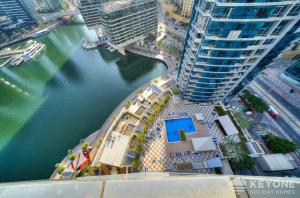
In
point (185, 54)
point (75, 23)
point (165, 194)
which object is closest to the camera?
point (165, 194)

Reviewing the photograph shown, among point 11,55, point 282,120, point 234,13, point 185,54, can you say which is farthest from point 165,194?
point 11,55

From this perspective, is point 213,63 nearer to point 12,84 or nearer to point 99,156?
point 99,156

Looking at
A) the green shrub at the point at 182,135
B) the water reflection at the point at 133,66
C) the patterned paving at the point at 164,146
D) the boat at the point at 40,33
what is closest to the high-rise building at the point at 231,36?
the patterned paving at the point at 164,146

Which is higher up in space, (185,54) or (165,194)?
(185,54)

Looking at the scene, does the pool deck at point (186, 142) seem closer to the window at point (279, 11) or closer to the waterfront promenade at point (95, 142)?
the waterfront promenade at point (95, 142)

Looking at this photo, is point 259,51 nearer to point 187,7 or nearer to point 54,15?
point 187,7

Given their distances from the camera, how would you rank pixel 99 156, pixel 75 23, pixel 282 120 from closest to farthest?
pixel 99 156
pixel 282 120
pixel 75 23
